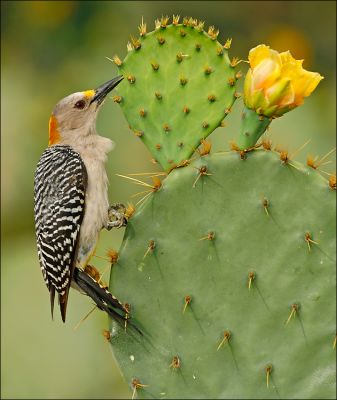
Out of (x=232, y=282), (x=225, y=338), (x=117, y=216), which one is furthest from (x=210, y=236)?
(x=117, y=216)

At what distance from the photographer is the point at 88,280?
145 inches

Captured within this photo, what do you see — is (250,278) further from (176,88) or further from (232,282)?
(176,88)

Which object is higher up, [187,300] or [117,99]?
[117,99]

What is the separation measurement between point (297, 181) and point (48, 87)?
208 inches

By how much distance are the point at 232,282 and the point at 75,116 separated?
1342 millimetres

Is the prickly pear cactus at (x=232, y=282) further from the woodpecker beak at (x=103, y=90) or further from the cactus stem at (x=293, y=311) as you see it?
the woodpecker beak at (x=103, y=90)

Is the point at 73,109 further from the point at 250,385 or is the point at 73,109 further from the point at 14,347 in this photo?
the point at 14,347

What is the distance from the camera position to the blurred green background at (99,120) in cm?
633

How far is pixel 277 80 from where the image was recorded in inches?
127

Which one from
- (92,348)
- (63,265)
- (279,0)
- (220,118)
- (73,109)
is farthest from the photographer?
(279,0)

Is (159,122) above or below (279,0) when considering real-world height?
below

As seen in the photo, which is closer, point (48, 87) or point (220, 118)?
point (220, 118)

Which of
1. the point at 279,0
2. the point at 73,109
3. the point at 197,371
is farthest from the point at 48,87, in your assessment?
the point at 197,371

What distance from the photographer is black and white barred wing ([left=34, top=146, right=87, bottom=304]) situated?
387 centimetres
